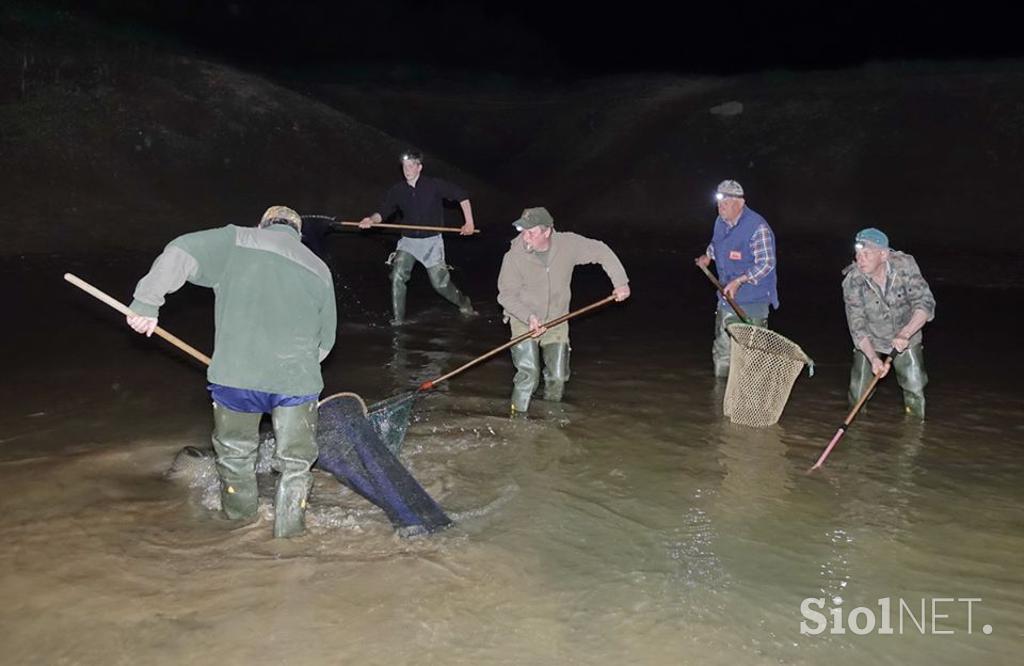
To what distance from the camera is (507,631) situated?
416 centimetres

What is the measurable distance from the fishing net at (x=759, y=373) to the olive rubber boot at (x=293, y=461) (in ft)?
12.1

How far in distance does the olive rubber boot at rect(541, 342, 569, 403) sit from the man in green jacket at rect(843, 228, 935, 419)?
7.65 feet

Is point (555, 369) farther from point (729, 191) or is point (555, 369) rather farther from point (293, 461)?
point (293, 461)

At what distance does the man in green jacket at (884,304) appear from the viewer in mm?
6648

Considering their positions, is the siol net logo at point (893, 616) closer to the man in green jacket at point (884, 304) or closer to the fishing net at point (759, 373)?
the man in green jacket at point (884, 304)

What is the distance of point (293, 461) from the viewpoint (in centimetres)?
498

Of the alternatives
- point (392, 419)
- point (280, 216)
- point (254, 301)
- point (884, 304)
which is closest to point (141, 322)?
point (254, 301)

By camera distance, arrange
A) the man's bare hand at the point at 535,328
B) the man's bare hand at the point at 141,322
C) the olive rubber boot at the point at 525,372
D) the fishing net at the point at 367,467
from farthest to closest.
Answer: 1. the olive rubber boot at the point at 525,372
2. the man's bare hand at the point at 535,328
3. the fishing net at the point at 367,467
4. the man's bare hand at the point at 141,322

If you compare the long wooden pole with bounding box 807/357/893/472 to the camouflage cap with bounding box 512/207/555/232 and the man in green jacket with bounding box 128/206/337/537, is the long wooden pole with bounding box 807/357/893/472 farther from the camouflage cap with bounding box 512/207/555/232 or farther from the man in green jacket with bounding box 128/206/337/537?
the man in green jacket with bounding box 128/206/337/537

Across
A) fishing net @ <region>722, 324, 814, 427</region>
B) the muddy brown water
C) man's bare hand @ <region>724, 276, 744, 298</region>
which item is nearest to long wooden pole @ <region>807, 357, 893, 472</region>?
the muddy brown water

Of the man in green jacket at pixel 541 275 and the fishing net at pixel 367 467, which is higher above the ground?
the man in green jacket at pixel 541 275

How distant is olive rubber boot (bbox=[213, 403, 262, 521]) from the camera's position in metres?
4.96

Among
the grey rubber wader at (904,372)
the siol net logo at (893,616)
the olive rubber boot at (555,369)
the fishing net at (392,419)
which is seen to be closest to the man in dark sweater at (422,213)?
the olive rubber boot at (555,369)

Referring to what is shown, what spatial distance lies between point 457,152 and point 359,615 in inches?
1153
